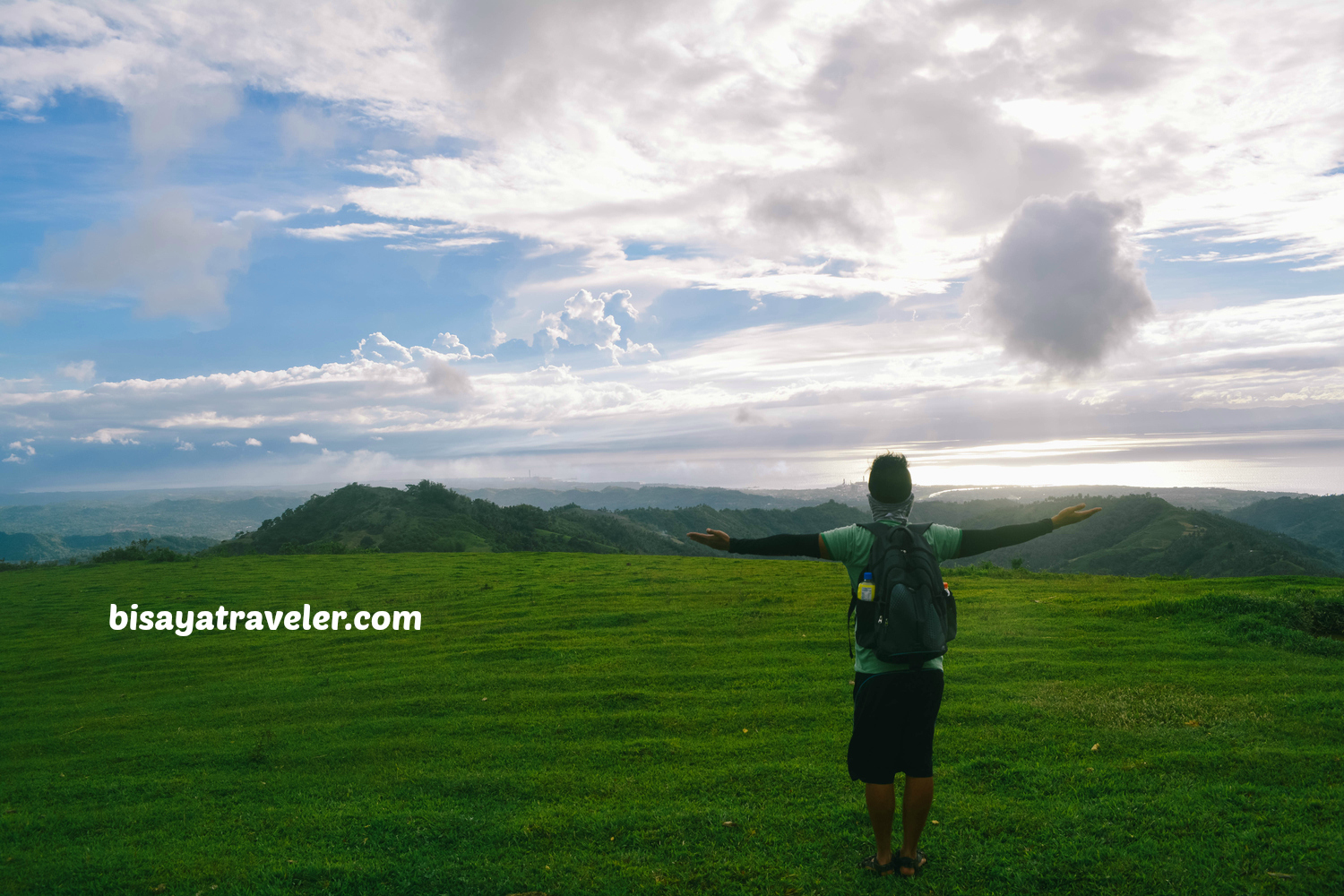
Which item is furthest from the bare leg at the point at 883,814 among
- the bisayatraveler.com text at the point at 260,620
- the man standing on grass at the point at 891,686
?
the bisayatraveler.com text at the point at 260,620

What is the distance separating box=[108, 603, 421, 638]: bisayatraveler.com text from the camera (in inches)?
902

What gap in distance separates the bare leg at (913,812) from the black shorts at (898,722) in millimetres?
113

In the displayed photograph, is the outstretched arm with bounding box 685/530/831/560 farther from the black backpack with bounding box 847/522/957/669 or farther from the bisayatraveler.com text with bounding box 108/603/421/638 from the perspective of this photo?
the bisayatraveler.com text with bounding box 108/603/421/638

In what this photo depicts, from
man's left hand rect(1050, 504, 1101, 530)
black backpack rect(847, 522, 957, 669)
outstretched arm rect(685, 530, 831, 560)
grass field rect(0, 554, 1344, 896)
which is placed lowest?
grass field rect(0, 554, 1344, 896)

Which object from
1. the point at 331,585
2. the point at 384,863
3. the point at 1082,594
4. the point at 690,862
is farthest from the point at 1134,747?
the point at 331,585

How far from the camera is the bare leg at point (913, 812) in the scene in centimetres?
620

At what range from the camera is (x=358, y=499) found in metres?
143

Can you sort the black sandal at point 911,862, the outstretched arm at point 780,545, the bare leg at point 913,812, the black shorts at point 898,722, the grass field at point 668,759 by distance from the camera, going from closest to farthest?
the black shorts at point 898,722 → the bare leg at point 913,812 → the outstretched arm at point 780,545 → the black sandal at point 911,862 → the grass field at point 668,759

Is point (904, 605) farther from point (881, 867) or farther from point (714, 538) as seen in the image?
point (881, 867)

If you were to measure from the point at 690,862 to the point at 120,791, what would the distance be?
8.67 meters

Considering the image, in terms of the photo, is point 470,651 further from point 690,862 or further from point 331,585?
point 331,585

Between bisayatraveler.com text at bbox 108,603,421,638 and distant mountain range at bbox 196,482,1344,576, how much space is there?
70504mm

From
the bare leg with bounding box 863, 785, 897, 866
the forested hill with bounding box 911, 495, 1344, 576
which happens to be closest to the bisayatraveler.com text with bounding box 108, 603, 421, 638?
the bare leg with bounding box 863, 785, 897, 866

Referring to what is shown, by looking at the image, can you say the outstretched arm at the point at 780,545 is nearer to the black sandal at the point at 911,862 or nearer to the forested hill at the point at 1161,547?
the black sandal at the point at 911,862
